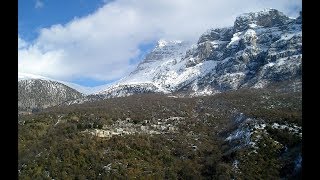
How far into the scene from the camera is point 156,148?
186 ft

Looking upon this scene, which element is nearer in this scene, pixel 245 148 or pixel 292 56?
pixel 245 148

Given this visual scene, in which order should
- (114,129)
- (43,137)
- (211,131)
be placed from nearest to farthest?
(43,137) < (114,129) < (211,131)

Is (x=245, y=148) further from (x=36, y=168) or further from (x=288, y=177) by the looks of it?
(x=36, y=168)

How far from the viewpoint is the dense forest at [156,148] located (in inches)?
1778

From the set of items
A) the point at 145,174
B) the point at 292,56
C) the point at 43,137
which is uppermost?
the point at 292,56

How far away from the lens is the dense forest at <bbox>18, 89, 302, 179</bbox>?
45156mm

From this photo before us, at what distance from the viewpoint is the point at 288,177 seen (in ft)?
125

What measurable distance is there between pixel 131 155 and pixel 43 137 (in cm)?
1373

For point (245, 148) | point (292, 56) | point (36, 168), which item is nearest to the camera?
point (36, 168)
